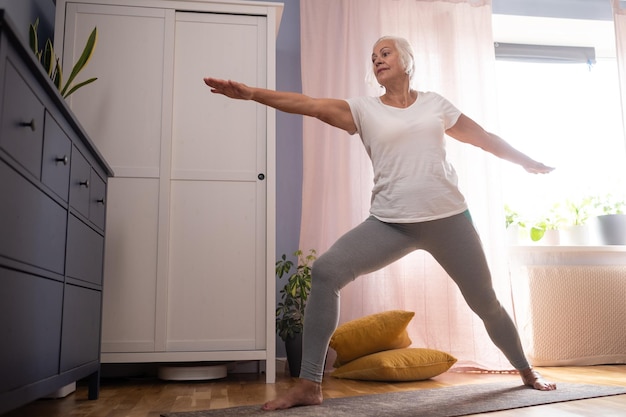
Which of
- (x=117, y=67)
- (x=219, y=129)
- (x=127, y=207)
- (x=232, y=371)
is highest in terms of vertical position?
(x=117, y=67)

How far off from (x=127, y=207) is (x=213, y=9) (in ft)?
3.49

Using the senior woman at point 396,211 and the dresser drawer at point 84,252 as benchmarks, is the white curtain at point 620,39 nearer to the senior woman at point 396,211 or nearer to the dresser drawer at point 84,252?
the senior woman at point 396,211

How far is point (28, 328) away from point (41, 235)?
24cm

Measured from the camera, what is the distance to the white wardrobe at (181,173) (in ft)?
9.02

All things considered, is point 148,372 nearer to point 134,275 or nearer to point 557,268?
point 134,275

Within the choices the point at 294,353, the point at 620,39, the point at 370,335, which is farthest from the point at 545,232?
the point at 294,353

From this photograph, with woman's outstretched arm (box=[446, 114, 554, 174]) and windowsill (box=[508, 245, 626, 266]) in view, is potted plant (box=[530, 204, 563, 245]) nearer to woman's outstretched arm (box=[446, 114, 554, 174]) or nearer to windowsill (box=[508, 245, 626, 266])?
windowsill (box=[508, 245, 626, 266])

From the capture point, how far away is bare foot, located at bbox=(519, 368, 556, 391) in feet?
7.58

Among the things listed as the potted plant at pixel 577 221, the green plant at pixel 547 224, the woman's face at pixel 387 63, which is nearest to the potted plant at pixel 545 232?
the green plant at pixel 547 224

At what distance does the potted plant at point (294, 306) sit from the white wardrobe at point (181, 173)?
29 centimetres

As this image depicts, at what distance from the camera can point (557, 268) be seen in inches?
142

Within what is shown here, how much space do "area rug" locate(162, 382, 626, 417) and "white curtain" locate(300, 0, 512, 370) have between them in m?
0.87

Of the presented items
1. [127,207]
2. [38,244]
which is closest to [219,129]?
[127,207]

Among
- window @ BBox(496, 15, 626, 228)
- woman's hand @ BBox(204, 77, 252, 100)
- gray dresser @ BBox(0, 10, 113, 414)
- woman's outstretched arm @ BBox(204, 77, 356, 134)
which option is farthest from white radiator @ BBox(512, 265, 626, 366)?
gray dresser @ BBox(0, 10, 113, 414)
